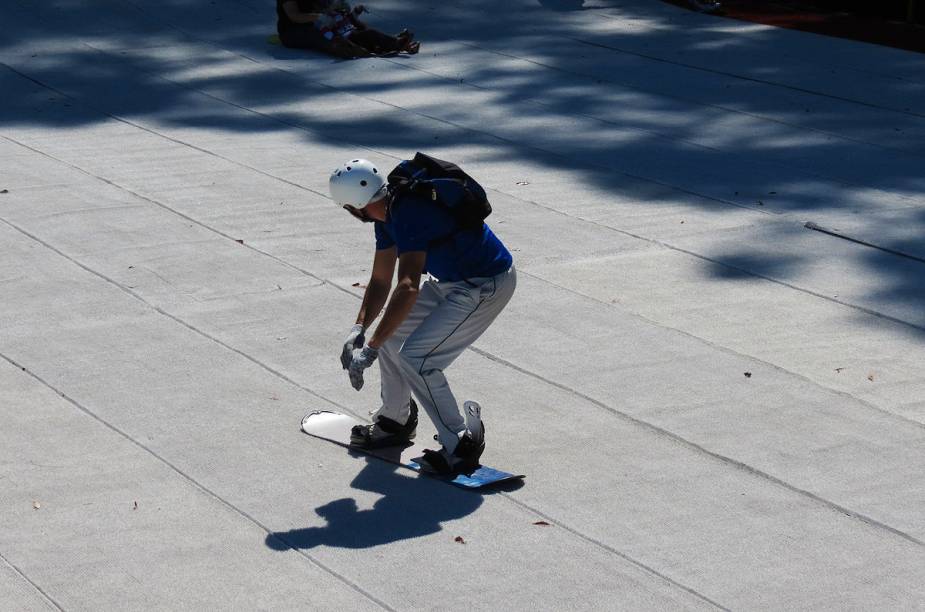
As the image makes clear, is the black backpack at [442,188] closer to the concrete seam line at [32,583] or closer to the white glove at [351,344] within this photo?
the white glove at [351,344]

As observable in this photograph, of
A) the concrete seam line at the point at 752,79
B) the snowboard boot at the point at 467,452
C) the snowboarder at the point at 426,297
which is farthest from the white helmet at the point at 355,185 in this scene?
the concrete seam line at the point at 752,79

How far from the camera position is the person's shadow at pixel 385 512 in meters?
5.75

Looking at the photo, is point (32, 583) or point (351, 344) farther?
point (351, 344)

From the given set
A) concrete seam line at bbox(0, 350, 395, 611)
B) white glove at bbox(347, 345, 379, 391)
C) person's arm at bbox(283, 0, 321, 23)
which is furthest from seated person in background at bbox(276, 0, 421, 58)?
white glove at bbox(347, 345, 379, 391)

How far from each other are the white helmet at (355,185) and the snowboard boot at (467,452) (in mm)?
1070

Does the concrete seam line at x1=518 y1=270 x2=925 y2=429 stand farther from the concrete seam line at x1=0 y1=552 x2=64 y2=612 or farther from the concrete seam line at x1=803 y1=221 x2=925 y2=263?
the concrete seam line at x1=0 y1=552 x2=64 y2=612

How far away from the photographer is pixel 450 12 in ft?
62.0

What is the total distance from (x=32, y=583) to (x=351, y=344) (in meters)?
1.69

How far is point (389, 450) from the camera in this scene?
6.67 metres

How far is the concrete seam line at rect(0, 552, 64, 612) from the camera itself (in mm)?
5172

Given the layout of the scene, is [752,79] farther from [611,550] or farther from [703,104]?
[611,550]

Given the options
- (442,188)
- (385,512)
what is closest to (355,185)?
(442,188)

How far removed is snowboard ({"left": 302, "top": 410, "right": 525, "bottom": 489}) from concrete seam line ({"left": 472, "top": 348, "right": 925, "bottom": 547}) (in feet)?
3.00

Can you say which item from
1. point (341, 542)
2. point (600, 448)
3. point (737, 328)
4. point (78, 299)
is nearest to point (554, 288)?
point (737, 328)
